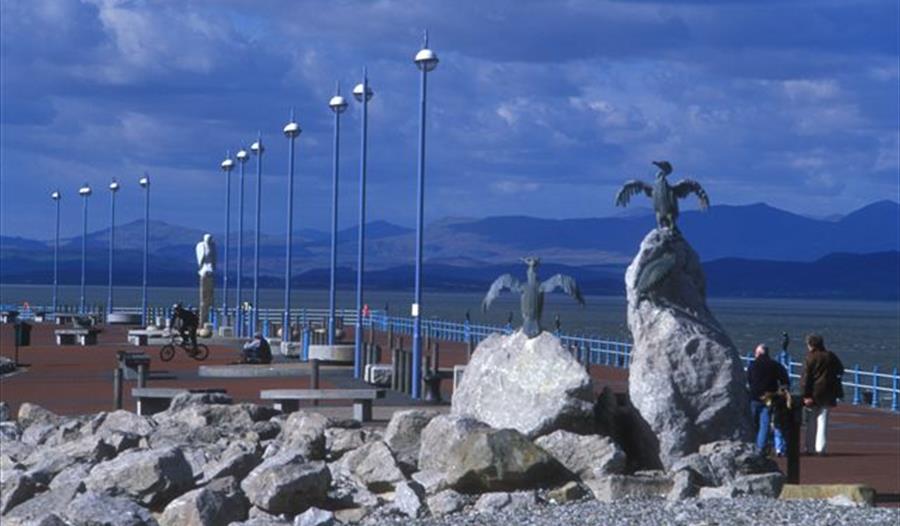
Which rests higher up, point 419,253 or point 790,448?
point 419,253

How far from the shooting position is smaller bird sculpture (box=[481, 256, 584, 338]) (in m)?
20.5

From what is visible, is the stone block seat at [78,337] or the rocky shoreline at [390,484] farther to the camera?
the stone block seat at [78,337]

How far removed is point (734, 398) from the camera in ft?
64.7

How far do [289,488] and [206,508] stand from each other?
0.83 meters

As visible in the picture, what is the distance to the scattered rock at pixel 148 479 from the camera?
19.2 meters

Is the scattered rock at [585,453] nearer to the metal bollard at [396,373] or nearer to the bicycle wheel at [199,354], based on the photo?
the metal bollard at [396,373]

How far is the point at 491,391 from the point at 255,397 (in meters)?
12.8

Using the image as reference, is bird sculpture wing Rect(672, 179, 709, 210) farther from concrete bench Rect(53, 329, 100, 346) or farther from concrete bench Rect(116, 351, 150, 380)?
concrete bench Rect(53, 329, 100, 346)

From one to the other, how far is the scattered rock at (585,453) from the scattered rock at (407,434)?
163 centimetres

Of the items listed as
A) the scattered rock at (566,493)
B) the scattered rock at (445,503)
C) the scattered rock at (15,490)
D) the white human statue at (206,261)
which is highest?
the white human statue at (206,261)

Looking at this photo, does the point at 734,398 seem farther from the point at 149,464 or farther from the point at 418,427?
the point at 149,464

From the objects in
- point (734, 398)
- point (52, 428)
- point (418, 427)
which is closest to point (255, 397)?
point (52, 428)

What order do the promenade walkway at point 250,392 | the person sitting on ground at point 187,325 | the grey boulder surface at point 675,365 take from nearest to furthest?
1. the grey boulder surface at point 675,365
2. the promenade walkway at point 250,392
3. the person sitting on ground at point 187,325

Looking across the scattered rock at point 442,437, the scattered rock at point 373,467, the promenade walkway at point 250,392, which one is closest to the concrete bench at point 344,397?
the promenade walkway at point 250,392
